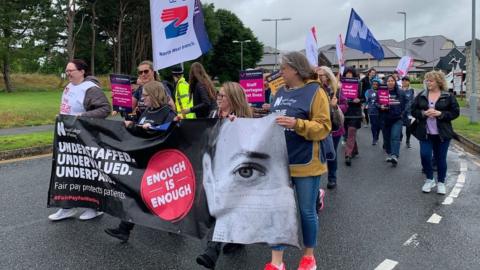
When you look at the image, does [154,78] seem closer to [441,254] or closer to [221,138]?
[221,138]

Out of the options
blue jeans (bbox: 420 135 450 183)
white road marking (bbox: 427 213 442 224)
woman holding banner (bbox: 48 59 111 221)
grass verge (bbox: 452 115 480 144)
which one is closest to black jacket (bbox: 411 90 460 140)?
blue jeans (bbox: 420 135 450 183)

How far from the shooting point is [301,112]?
3.60m

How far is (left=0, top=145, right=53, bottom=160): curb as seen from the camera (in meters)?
9.18

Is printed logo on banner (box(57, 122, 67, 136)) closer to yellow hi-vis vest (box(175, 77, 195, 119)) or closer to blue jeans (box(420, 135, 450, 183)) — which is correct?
yellow hi-vis vest (box(175, 77, 195, 119))

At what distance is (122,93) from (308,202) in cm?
516

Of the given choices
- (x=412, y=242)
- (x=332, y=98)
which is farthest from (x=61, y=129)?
(x=412, y=242)

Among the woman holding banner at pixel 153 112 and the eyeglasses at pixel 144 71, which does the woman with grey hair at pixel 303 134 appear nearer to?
the woman holding banner at pixel 153 112

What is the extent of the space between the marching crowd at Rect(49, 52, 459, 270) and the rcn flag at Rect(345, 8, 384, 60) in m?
2.24

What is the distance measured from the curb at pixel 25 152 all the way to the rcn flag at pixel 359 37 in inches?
301

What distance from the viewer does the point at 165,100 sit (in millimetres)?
4840

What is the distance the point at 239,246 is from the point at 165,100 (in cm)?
173

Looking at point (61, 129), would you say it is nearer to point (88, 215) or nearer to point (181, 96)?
point (88, 215)

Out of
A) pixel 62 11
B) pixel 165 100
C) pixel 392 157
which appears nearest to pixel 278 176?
pixel 165 100

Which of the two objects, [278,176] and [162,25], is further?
[162,25]
